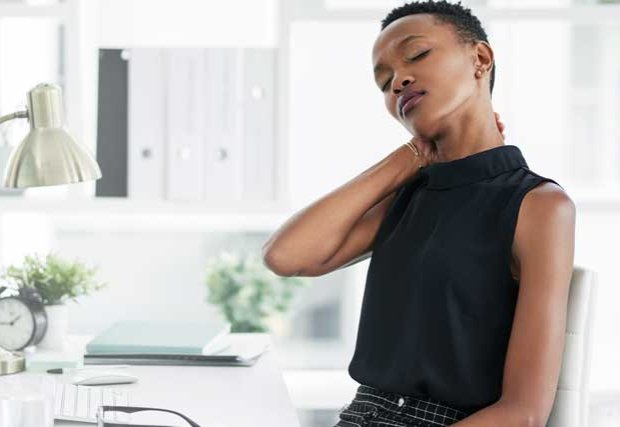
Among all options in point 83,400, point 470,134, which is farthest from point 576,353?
point 83,400

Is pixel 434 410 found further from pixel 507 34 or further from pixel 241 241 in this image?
pixel 241 241

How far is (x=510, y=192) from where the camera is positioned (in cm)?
153

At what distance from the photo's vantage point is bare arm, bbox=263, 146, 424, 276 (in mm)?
1740

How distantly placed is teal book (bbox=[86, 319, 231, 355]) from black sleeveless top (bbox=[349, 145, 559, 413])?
47 centimetres

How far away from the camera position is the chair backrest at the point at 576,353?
58.3 inches

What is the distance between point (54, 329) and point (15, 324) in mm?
85

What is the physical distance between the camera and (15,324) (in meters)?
1.97

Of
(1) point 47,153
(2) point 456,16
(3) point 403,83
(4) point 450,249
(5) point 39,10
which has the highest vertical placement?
(5) point 39,10

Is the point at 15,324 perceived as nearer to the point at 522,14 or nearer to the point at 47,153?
the point at 47,153

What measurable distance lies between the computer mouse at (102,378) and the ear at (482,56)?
2.57 feet

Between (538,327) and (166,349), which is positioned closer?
(538,327)

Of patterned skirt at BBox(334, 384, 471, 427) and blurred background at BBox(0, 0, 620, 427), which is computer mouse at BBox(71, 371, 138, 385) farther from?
blurred background at BBox(0, 0, 620, 427)

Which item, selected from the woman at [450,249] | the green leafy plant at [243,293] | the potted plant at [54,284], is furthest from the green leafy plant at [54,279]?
the green leafy plant at [243,293]

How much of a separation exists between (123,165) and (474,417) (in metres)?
1.32
